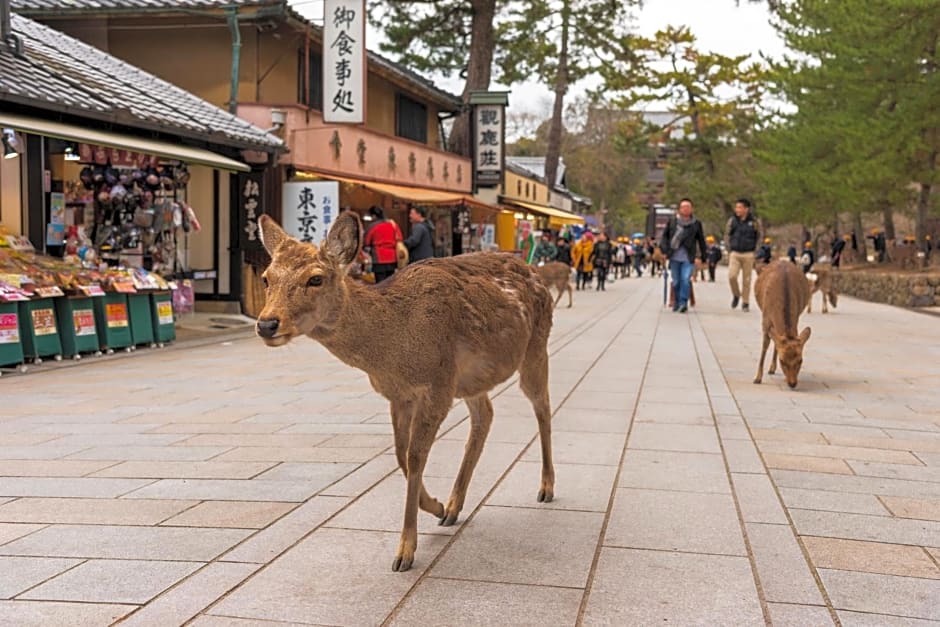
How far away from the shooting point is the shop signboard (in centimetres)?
983

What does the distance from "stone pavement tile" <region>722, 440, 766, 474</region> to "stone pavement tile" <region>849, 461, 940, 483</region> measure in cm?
59

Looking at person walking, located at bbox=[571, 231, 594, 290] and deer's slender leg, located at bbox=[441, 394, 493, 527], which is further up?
person walking, located at bbox=[571, 231, 594, 290]

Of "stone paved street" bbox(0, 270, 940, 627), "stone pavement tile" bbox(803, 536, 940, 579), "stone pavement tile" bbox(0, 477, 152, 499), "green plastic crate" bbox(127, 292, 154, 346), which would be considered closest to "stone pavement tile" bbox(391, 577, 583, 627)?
"stone paved street" bbox(0, 270, 940, 627)

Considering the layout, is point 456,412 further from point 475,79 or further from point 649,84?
point 649,84

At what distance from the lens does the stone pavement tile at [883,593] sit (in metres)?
3.42

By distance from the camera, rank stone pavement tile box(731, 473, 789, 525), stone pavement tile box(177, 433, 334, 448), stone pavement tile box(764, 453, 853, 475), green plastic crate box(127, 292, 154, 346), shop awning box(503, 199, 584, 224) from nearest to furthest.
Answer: stone pavement tile box(731, 473, 789, 525), stone pavement tile box(764, 453, 853, 475), stone pavement tile box(177, 433, 334, 448), green plastic crate box(127, 292, 154, 346), shop awning box(503, 199, 584, 224)

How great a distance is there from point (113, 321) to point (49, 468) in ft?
19.4

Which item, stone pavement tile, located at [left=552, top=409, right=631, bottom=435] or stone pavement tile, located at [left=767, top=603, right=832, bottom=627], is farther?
stone pavement tile, located at [left=552, top=409, right=631, bottom=435]

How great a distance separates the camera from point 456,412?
752 centimetres

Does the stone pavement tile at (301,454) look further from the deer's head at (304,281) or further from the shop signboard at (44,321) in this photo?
the shop signboard at (44,321)

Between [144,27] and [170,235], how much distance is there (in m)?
5.30

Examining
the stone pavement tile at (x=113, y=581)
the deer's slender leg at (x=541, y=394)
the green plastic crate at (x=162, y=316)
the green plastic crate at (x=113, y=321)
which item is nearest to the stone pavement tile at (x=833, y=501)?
the deer's slender leg at (x=541, y=394)

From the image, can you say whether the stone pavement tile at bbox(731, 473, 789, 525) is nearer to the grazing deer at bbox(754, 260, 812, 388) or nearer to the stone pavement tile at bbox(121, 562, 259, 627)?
the stone pavement tile at bbox(121, 562, 259, 627)

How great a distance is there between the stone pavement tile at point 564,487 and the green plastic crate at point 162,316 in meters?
7.71
